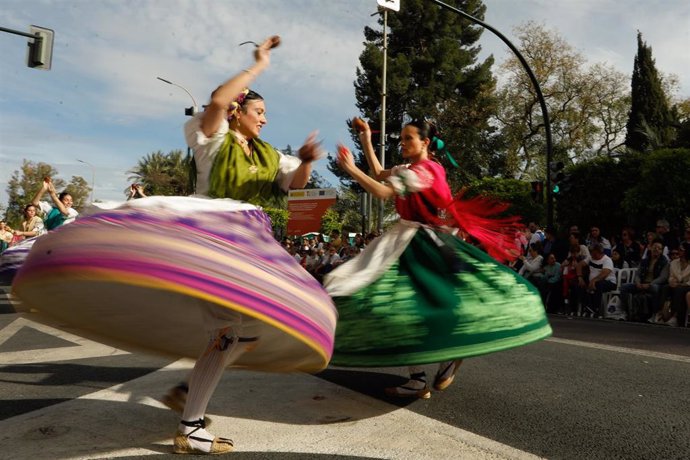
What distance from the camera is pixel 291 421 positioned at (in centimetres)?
321

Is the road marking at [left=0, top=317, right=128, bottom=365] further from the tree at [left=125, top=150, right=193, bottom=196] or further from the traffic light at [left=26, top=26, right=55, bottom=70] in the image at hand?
the tree at [left=125, top=150, right=193, bottom=196]

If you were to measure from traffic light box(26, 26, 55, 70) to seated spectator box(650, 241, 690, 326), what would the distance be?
41.4 feet

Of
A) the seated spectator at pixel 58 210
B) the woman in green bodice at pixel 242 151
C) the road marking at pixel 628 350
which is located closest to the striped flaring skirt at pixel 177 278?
the woman in green bodice at pixel 242 151

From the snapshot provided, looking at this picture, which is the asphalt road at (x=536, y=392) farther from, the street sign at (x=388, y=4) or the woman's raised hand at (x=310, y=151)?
the street sign at (x=388, y=4)

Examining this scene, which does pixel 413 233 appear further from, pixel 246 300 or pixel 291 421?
pixel 246 300

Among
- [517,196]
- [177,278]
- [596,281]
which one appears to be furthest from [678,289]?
[517,196]

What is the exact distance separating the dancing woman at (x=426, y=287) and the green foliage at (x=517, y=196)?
19612 mm

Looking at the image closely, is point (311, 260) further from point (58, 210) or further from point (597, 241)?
point (58, 210)

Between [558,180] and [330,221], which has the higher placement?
[558,180]

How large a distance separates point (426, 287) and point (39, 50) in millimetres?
12598

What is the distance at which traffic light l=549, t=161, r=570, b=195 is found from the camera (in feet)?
48.1

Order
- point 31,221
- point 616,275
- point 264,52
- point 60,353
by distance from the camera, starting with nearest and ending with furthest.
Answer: point 264,52 → point 60,353 → point 616,275 → point 31,221

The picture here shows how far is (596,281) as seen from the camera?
10289 mm

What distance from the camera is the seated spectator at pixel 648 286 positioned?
924 cm
